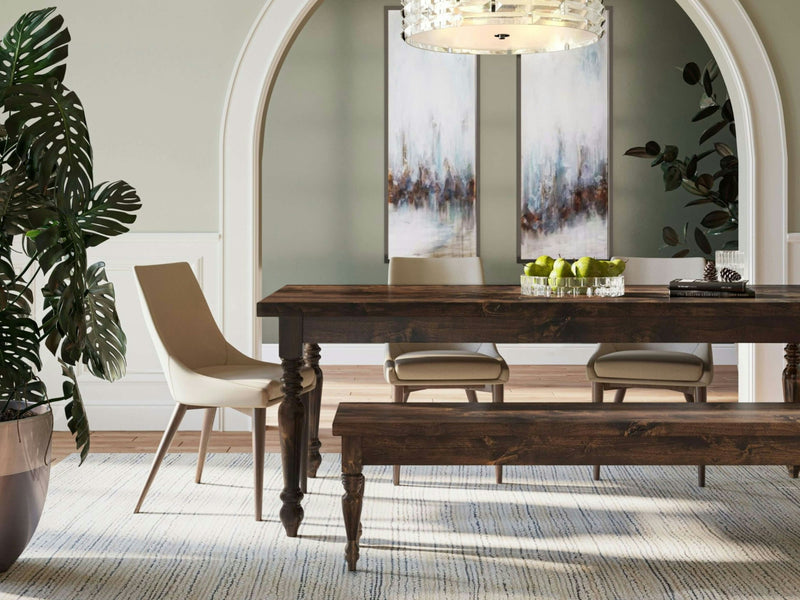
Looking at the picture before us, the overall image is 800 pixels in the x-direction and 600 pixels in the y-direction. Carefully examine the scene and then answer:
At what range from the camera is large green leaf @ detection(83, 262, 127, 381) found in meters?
2.83

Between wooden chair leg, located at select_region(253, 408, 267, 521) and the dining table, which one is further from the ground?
the dining table

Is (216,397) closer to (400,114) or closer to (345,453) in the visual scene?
(345,453)

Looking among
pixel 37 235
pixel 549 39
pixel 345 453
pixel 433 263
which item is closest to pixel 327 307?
pixel 345 453

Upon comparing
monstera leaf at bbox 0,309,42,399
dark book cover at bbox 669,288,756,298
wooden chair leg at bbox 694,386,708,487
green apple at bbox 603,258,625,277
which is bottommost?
wooden chair leg at bbox 694,386,708,487

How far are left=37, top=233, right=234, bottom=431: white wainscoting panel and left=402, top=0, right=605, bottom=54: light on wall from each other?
183cm

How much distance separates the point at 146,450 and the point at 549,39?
2552mm

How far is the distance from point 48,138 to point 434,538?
5.61 ft

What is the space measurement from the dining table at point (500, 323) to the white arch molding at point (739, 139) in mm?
1688

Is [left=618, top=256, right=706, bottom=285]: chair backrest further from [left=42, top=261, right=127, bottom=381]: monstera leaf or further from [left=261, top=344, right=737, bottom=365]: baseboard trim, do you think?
[left=261, top=344, right=737, bottom=365]: baseboard trim

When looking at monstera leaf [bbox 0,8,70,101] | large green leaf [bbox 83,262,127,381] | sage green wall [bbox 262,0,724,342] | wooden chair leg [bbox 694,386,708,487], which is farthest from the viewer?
sage green wall [bbox 262,0,724,342]

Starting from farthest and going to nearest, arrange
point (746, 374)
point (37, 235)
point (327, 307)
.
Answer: point (746, 374), point (327, 307), point (37, 235)

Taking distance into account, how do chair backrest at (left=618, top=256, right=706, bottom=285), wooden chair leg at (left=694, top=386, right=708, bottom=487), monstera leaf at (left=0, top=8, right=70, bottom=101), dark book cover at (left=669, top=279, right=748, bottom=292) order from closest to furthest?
1. monstera leaf at (left=0, top=8, right=70, bottom=101)
2. dark book cover at (left=669, top=279, right=748, bottom=292)
3. wooden chair leg at (left=694, top=386, right=708, bottom=487)
4. chair backrest at (left=618, top=256, right=706, bottom=285)

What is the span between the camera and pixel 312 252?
700cm

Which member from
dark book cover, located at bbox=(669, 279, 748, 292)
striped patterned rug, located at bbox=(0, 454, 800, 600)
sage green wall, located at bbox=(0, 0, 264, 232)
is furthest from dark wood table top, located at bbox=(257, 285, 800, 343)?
sage green wall, located at bbox=(0, 0, 264, 232)
